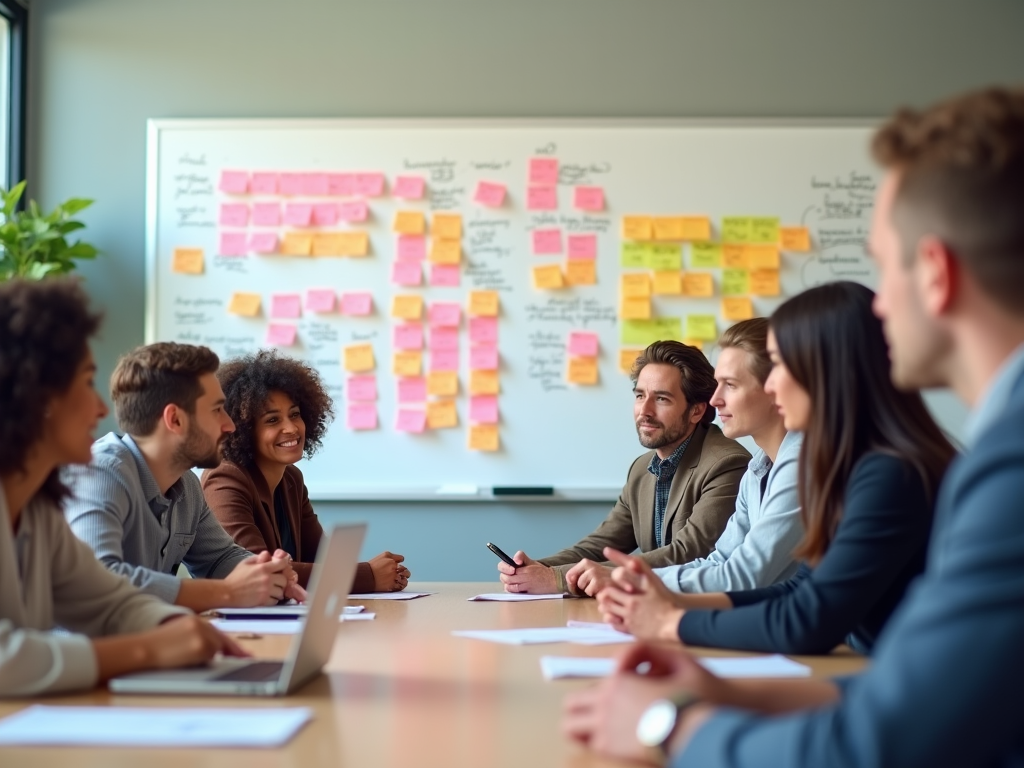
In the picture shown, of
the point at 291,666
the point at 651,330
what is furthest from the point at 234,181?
the point at 291,666

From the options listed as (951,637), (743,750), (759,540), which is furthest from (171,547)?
(951,637)

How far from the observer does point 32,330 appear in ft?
4.83

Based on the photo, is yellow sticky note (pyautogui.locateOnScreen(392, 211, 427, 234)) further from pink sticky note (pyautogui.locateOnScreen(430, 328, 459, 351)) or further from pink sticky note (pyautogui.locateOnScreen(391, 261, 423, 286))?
pink sticky note (pyautogui.locateOnScreen(430, 328, 459, 351))

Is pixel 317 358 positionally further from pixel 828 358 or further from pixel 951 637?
pixel 951 637

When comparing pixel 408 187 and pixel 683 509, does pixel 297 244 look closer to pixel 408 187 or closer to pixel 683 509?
pixel 408 187

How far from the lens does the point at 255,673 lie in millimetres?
1415

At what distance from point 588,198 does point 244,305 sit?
138 cm

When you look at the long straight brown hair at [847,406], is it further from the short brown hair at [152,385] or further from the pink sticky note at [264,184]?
the pink sticky note at [264,184]

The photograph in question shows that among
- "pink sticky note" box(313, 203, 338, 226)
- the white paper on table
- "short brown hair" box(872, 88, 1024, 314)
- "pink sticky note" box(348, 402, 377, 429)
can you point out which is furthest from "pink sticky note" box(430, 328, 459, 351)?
"short brown hair" box(872, 88, 1024, 314)

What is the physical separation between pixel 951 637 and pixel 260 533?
8.11 ft

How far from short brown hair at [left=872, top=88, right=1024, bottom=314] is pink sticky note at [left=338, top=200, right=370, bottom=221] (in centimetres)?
350

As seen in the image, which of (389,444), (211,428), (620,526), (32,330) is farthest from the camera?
(389,444)

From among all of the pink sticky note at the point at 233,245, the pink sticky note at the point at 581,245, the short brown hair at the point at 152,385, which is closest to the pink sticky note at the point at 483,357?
the pink sticky note at the point at 581,245

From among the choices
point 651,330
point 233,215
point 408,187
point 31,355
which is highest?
point 408,187
